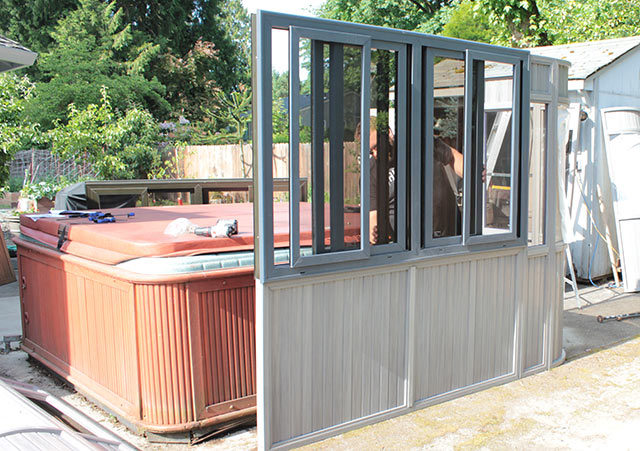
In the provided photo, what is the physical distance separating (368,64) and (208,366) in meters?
1.77

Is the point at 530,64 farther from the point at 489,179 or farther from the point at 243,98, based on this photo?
the point at 243,98

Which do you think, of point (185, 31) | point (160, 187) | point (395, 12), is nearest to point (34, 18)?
point (185, 31)

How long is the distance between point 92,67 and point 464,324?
1860 cm

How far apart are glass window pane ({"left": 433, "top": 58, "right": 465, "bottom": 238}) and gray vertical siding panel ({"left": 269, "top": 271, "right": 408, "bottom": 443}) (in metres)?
0.48

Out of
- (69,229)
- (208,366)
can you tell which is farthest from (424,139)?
(69,229)

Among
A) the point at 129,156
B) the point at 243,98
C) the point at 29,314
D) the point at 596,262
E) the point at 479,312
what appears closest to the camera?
the point at 479,312

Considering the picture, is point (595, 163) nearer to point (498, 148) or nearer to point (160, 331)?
point (498, 148)

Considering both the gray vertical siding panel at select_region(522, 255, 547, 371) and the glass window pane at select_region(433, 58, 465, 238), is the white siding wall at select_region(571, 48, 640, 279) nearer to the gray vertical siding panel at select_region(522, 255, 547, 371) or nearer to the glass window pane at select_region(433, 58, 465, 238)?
the gray vertical siding panel at select_region(522, 255, 547, 371)

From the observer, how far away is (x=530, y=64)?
3971mm

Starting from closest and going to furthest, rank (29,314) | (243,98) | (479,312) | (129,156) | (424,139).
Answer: (424,139), (479,312), (29,314), (129,156), (243,98)

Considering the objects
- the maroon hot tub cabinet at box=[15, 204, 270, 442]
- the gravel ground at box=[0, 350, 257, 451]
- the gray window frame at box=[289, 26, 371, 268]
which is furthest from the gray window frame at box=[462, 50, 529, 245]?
the gravel ground at box=[0, 350, 257, 451]

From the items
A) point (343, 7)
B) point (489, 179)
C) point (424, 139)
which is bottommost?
point (489, 179)

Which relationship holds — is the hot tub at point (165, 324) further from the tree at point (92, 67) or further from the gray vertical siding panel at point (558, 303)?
the tree at point (92, 67)

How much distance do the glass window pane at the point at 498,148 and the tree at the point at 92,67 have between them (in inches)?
631
